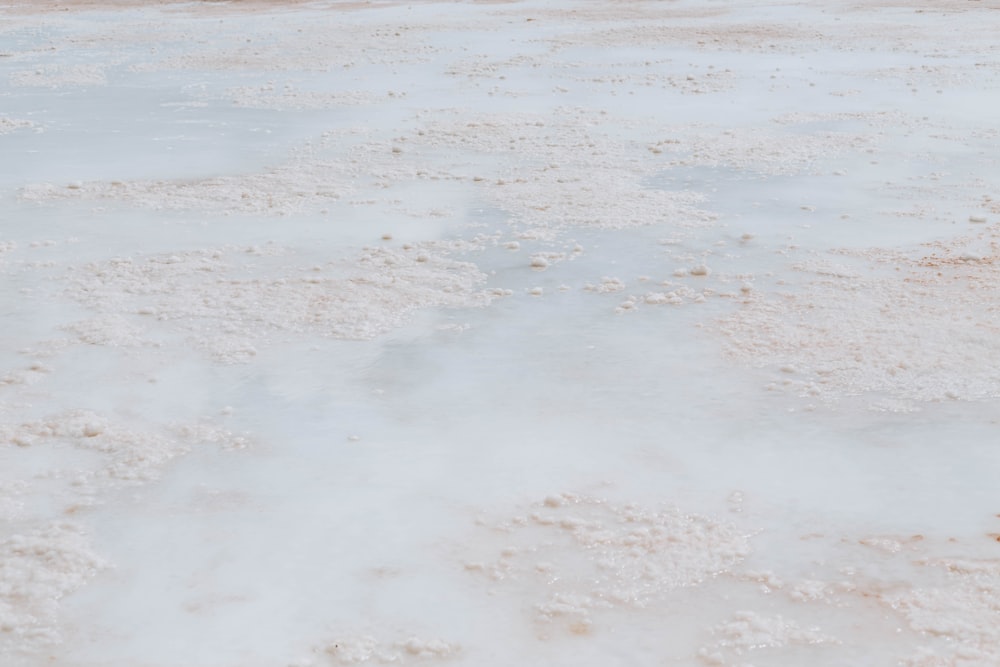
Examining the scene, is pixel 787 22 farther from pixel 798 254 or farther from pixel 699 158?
pixel 798 254

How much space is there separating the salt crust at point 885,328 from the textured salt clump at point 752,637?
3.94 ft

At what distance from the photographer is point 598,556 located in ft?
8.73

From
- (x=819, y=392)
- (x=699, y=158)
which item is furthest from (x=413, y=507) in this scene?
(x=699, y=158)

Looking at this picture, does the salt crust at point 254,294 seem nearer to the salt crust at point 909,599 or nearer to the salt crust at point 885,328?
the salt crust at point 885,328

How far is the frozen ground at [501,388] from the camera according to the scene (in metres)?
2.46

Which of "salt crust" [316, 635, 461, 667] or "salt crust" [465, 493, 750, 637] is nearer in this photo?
"salt crust" [316, 635, 461, 667]

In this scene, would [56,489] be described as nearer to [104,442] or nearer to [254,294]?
[104,442]

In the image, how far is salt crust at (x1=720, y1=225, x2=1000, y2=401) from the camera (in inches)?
140

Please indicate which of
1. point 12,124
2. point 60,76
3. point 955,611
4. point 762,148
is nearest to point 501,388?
point 955,611

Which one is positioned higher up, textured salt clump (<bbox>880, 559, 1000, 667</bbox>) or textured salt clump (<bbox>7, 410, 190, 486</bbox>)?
textured salt clump (<bbox>7, 410, 190, 486</bbox>)

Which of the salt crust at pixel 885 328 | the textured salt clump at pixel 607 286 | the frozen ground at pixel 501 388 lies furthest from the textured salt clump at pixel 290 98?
the salt crust at pixel 885 328

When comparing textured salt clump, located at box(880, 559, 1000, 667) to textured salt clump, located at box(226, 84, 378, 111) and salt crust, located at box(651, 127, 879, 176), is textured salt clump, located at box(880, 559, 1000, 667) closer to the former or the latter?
salt crust, located at box(651, 127, 879, 176)

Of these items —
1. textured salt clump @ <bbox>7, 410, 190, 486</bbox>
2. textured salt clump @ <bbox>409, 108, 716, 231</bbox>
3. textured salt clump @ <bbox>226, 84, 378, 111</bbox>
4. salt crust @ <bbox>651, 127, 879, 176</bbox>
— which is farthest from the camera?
textured salt clump @ <bbox>226, 84, 378, 111</bbox>

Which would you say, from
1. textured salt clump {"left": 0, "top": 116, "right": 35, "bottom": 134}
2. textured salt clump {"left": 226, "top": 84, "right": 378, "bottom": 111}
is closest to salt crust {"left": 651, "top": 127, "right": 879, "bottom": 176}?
textured salt clump {"left": 226, "top": 84, "right": 378, "bottom": 111}
